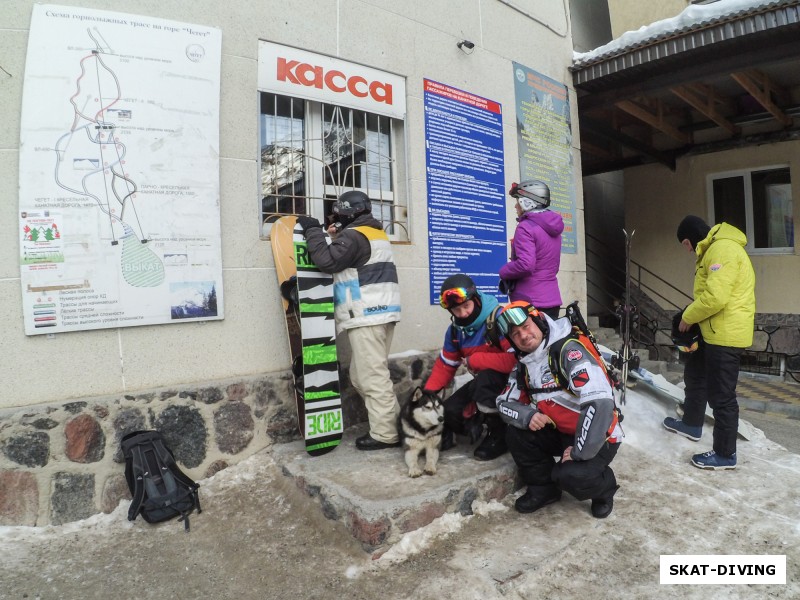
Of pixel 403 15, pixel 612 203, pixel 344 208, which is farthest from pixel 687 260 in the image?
pixel 344 208

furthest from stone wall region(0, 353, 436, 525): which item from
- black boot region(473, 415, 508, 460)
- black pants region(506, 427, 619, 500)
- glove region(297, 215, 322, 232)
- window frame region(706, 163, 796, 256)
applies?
window frame region(706, 163, 796, 256)

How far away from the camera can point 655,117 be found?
768 cm

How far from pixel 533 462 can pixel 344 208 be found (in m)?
2.22

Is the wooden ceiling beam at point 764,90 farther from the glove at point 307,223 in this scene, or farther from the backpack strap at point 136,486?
the backpack strap at point 136,486

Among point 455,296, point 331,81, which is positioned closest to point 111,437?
point 455,296

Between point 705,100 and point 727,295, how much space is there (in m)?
5.43

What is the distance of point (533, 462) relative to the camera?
10.1 feet

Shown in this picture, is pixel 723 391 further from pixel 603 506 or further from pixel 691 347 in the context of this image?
pixel 603 506

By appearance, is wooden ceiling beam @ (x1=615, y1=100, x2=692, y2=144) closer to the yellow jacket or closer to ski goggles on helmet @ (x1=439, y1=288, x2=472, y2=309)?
the yellow jacket

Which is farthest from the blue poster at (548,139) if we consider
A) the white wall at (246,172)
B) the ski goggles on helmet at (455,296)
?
the ski goggles on helmet at (455,296)

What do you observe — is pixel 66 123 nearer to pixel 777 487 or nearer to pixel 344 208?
pixel 344 208

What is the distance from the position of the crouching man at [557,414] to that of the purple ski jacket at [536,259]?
1.00m

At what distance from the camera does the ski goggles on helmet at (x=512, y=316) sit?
9.18 ft

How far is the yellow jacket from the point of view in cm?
375
